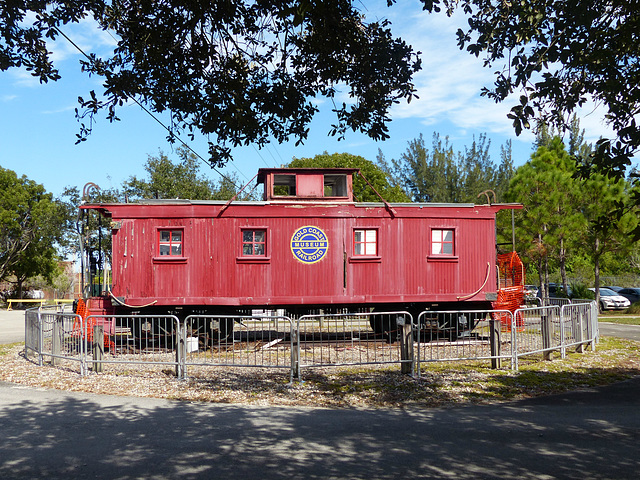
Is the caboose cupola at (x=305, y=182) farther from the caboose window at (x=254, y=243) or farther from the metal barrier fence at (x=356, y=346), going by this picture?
the metal barrier fence at (x=356, y=346)

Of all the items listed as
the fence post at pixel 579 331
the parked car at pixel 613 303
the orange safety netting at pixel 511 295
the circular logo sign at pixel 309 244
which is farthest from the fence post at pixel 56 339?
the parked car at pixel 613 303

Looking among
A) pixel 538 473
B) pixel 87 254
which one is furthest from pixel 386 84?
pixel 87 254

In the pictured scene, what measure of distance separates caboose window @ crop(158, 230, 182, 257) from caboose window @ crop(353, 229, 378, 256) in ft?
15.2

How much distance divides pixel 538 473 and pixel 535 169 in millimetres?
24612

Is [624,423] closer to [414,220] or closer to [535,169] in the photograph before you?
[414,220]

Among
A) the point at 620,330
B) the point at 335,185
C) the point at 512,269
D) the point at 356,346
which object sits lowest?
the point at 620,330

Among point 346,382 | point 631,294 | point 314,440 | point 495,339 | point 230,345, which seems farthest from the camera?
point 631,294

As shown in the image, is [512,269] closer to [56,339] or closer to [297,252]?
[297,252]

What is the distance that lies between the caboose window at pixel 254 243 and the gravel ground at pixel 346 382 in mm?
4150

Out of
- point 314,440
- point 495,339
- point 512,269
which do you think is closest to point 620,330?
point 512,269

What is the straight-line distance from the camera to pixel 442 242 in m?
15.0

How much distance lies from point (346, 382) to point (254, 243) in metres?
6.02

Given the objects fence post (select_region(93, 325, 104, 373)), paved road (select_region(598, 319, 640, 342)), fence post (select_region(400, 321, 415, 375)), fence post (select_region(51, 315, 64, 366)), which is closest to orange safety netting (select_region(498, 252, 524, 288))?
paved road (select_region(598, 319, 640, 342))

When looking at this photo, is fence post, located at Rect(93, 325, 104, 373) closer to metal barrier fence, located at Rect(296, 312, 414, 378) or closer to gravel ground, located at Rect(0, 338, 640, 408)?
gravel ground, located at Rect(0, 338, 640, 408)
